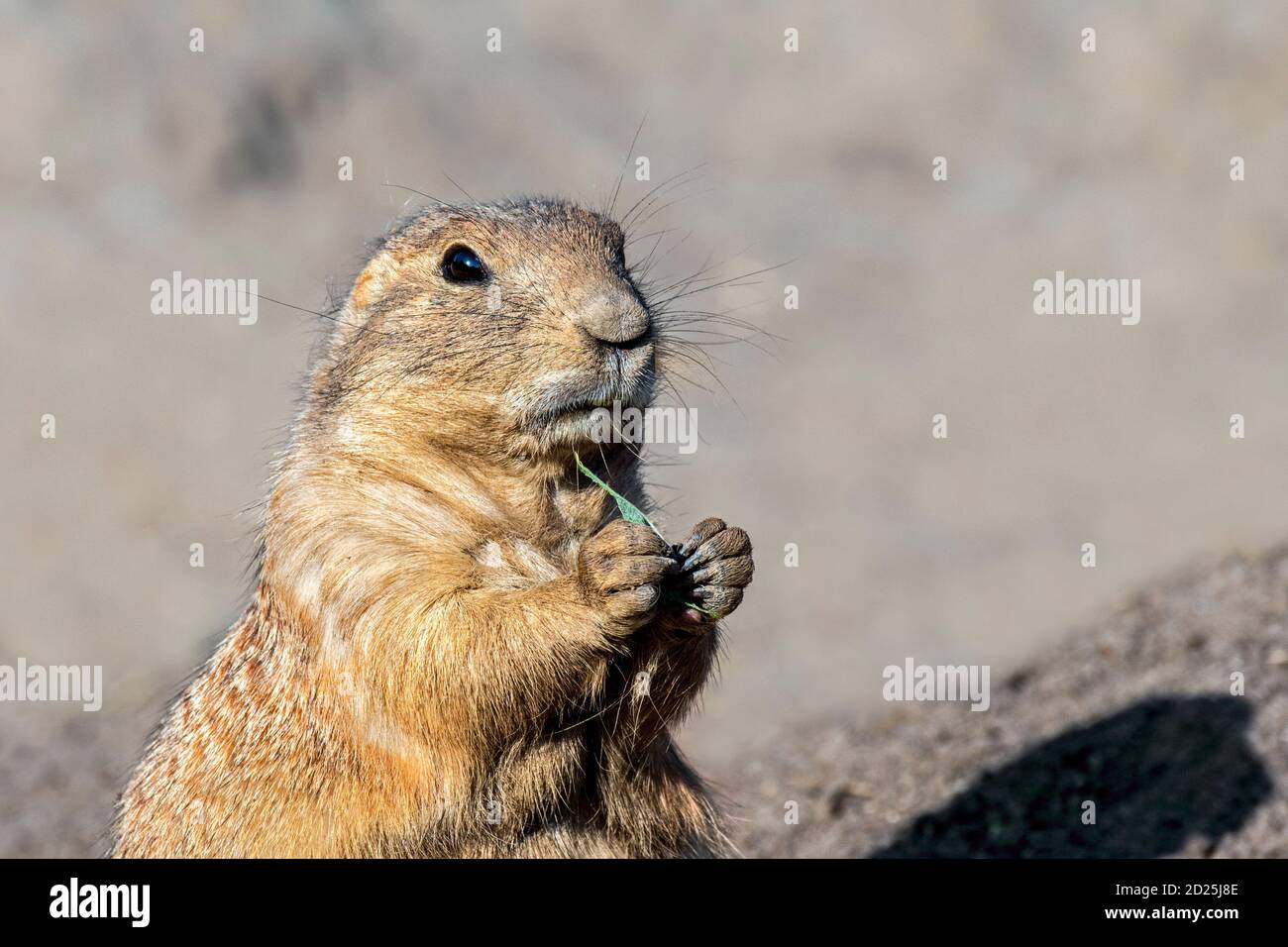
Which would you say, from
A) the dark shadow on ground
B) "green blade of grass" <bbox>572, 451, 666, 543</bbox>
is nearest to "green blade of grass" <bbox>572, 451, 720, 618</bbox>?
"green blade of grass" <bbox>572, 451, 666, 543</bbox>

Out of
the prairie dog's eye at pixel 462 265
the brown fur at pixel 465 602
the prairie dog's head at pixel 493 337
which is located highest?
the prairie dog's eye at pixel 462 265

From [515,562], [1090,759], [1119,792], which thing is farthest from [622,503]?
[1090,759]

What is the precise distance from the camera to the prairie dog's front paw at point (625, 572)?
4.54 metres

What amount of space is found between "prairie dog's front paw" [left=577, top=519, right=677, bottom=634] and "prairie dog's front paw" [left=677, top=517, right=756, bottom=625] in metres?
0.19

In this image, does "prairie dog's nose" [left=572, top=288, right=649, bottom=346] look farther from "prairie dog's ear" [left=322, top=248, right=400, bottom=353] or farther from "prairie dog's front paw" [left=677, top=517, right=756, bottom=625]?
"prairie dog's ear" [left=322, top=248, right=400, bottom=353]

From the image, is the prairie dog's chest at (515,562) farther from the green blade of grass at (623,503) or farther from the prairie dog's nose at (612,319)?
the prairie dog's nose at (612,319)

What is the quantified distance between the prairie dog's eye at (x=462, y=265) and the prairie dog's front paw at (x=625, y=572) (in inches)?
54.7

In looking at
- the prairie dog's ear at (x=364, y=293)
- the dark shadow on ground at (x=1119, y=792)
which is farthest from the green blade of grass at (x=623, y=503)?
the dark shadow on ground at (x=1119, y=792)

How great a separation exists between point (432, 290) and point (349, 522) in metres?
1.06

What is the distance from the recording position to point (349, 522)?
5.04m

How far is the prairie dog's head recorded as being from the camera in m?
4.96

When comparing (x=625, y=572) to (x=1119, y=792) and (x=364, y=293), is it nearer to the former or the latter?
(x=364, y=293)
